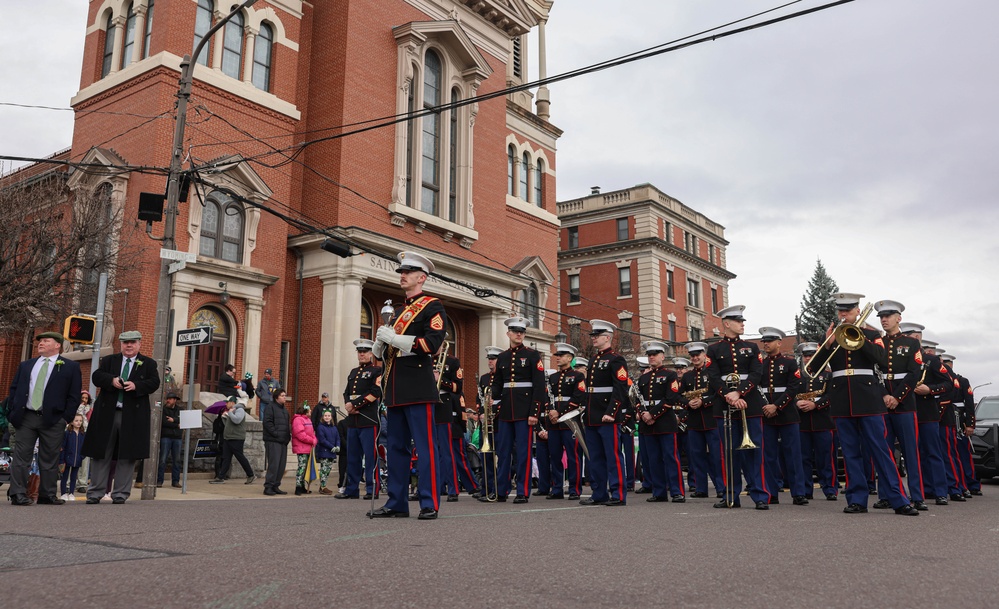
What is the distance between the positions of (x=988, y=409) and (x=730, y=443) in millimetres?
13462

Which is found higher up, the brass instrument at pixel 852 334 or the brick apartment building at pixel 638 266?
the brick apartment building at pixel 638 266

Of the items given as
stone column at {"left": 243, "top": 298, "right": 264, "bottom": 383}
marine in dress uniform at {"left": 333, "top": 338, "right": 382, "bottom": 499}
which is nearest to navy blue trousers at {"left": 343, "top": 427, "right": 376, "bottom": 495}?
marine in dress uniform at {"left": 333, "top": 338, "right": 382, "bottom": 499}

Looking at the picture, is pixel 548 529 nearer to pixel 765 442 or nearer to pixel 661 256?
pixel 765 442

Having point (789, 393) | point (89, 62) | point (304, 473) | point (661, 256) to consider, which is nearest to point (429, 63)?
point (89, 62)

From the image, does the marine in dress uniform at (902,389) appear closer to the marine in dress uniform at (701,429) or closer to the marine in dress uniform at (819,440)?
the marine in dress uniform at (819,440)

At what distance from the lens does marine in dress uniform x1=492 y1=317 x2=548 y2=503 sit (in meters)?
11.1

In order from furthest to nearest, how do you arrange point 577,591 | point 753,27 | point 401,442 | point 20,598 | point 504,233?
1. point 504,233
2. point 753,27
3. point 401,442
4. point 577,591
5. point 20,598

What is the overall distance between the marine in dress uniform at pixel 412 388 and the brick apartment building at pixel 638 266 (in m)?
42.1

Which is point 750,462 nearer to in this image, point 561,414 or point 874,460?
point 874,460

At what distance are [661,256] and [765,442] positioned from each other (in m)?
43.3

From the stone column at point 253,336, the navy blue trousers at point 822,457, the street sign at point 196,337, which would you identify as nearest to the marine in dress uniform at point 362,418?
the street sign at point 196,337

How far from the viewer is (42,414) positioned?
10.2 meters

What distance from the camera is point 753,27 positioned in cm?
1052

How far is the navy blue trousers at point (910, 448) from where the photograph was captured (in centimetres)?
931
